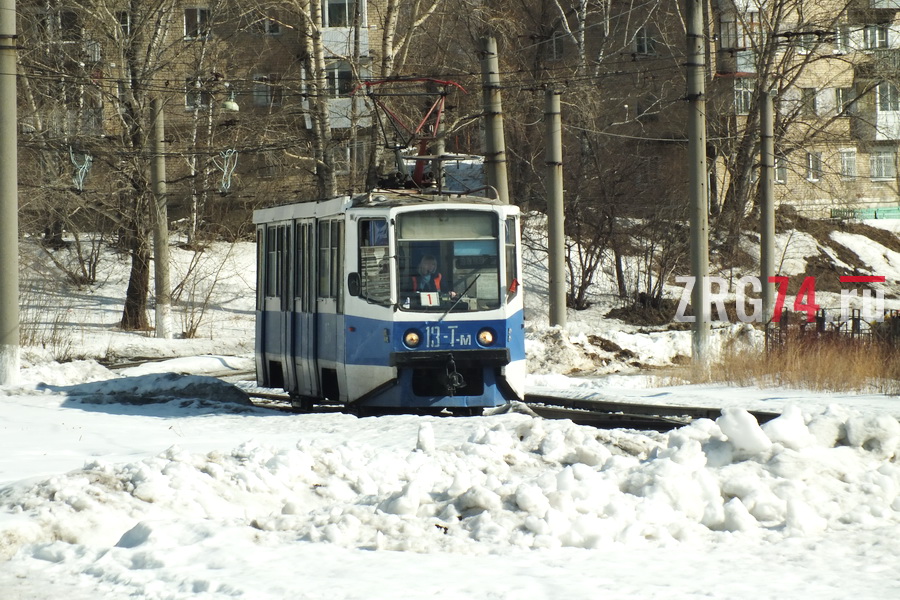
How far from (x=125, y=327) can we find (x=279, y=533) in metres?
26.9

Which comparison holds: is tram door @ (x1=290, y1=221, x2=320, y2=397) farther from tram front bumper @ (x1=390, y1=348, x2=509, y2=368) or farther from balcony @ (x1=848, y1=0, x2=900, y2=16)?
balcony @ (x1=848, y1=0, x2=900, y2=16)

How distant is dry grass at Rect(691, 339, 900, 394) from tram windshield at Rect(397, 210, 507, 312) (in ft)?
16.6

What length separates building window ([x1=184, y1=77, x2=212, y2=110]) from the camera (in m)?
30.3

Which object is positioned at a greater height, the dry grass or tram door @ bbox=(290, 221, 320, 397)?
tram door @ bbox=(290, 221, 320, 397)

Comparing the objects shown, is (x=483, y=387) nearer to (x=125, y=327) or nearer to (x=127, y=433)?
(x=127, y=433)

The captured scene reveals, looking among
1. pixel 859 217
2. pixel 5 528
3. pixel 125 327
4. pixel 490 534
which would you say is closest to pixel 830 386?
pixel 490 534

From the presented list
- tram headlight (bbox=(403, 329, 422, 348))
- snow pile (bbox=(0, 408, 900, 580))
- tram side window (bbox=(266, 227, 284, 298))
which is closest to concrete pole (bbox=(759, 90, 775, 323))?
tram side window (bbox=(266, 227, 284, 298))

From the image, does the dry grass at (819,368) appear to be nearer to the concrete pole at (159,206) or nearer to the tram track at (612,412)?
the tram track at (612,412)

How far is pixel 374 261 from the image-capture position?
47.3ft

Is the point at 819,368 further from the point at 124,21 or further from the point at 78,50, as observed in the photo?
the point at 124,21

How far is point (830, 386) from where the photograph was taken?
1648cm

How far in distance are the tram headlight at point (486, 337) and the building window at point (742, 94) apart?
101 ft

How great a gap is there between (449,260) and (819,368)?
19.8 ft

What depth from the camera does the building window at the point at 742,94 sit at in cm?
4422
